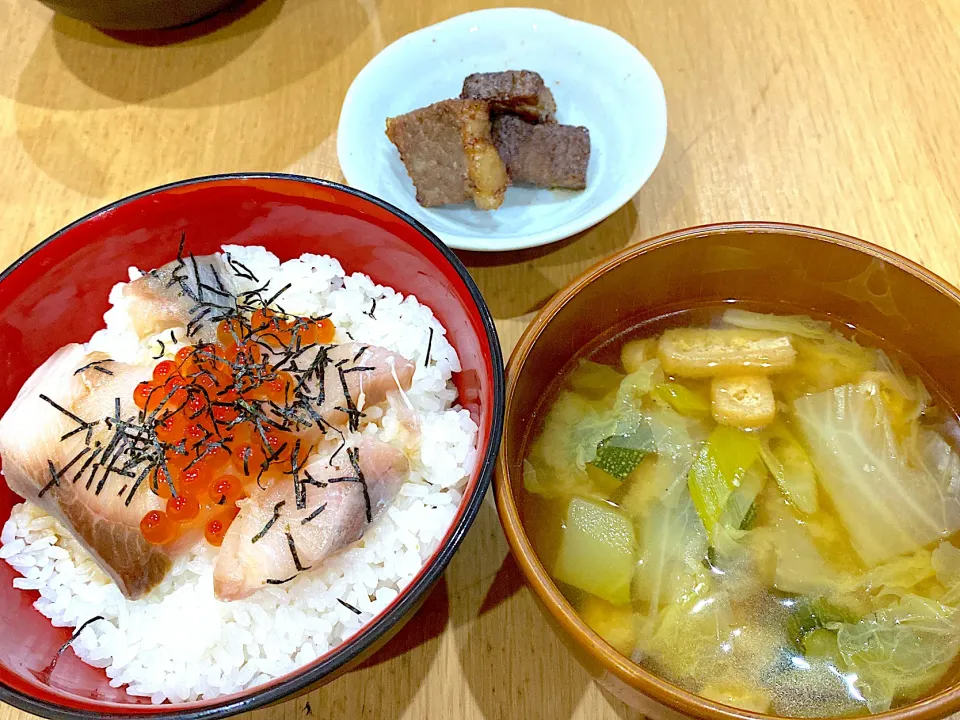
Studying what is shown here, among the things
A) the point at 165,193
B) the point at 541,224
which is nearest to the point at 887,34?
the point at 541,224

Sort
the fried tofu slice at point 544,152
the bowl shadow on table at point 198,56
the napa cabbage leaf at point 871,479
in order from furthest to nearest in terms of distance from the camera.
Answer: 1. the bowl shadow on table at point 198,56
2. the fried tofu slice at point 544,152
3. the napa cabbage leaf at point 871,479

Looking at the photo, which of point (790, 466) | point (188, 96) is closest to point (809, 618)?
point (790, 466)

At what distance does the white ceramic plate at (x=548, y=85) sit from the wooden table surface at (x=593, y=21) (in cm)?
11

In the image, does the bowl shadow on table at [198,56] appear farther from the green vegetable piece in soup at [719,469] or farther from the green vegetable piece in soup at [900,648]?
the green vegetable piece in soup at [900,648]

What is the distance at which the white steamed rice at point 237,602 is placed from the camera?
3.62 ft

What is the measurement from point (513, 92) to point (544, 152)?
170 mm

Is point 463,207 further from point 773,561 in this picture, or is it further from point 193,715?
point 193,715

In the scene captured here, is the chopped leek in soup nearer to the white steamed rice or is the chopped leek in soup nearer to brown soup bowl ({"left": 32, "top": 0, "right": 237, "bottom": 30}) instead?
the white steamed rice

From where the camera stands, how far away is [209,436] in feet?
3.85

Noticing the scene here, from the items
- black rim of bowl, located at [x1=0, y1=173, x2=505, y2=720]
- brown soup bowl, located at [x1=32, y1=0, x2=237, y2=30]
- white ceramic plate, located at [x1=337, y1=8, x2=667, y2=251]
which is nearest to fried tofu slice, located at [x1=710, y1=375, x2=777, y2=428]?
black rim of bowl, located at [x1=0, y1=173, x2=505, y2=720]

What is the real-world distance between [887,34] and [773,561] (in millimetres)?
1659

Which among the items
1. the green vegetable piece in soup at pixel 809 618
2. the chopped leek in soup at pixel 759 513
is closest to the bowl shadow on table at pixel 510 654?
the chopped leek in soup at pixel 759 513

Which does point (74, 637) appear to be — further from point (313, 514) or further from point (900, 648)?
point (900, 648)

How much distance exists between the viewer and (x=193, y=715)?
2.96 feet
